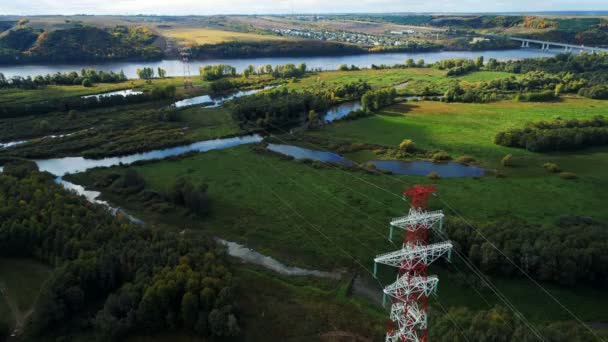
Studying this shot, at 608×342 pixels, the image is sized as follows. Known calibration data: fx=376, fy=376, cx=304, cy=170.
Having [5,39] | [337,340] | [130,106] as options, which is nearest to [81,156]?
[130,106]

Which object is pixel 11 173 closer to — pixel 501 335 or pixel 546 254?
pixel 501 335

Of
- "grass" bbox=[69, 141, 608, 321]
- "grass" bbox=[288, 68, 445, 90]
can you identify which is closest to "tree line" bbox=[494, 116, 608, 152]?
"grass" bbox=[69, 141, 608, 321]

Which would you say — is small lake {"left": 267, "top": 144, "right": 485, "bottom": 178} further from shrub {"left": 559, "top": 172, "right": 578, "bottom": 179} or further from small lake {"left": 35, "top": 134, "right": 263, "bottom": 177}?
small lake {"left": 35, "top": 134, "right": 263, "bottom": 177}

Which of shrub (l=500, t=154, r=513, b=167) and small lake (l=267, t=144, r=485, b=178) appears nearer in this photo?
small lake (l=267, t=144, r=485, b=178)

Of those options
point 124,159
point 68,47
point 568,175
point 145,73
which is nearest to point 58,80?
point 145,73

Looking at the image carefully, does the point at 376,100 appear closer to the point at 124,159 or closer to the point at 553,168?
the point at 553,168
